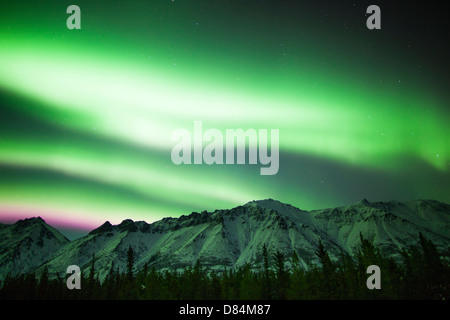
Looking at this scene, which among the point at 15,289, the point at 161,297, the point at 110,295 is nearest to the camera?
the point at 161,297
